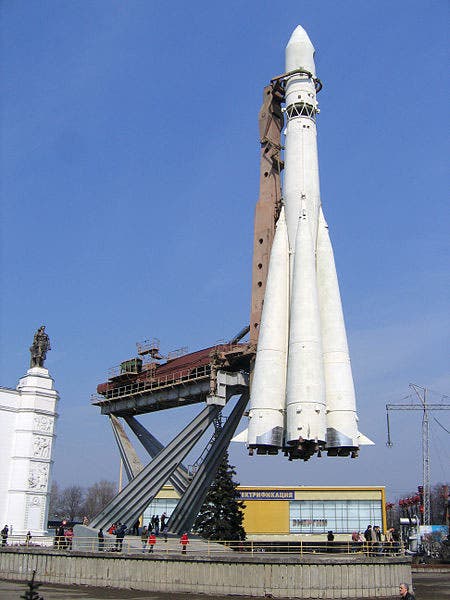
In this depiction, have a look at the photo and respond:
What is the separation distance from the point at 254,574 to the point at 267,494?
3861 centimetres

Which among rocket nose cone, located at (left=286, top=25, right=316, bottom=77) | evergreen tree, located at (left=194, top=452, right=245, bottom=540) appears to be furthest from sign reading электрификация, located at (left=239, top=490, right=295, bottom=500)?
rocket nose cone, located at (left=286, top=25, right=316, bottom=77)

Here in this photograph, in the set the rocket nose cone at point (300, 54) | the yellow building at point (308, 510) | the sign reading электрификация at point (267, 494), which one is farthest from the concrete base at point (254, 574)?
the yellow building at point (308, 510)

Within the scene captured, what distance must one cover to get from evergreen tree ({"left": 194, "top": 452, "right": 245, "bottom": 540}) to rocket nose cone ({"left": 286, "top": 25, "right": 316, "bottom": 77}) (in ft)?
86.9

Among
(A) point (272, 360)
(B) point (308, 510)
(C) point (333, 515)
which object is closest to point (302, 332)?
(A) point (272, 360)

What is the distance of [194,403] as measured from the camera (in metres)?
34.9

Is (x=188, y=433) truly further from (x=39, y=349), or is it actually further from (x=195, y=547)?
(x=39, y=349)

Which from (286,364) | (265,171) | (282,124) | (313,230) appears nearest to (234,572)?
(286,364)

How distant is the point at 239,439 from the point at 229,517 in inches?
844

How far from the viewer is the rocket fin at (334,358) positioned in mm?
27172

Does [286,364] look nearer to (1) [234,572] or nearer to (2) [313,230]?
(2) [313,230]

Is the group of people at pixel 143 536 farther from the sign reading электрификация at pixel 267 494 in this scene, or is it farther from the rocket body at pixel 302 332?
the sign reading электрификация at pixel 267 494

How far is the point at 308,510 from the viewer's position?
60062 millimetres

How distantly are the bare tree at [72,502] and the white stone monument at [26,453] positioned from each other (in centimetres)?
9983

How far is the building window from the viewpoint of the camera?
59.2m
